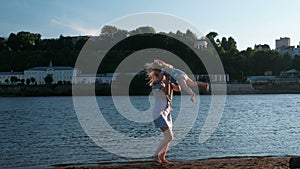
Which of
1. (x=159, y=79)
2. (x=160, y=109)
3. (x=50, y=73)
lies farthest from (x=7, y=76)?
(x=160, y=109)

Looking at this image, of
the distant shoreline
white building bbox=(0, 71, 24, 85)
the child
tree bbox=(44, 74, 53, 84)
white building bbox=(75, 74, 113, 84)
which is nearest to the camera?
the child

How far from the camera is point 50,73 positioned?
178 meters

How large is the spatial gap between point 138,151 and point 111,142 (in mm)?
4540

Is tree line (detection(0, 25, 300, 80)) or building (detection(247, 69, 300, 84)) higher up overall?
tree line (detection(0, 25, 300, 80))

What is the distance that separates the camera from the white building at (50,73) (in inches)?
7018

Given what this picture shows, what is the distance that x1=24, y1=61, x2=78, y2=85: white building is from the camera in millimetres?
178250

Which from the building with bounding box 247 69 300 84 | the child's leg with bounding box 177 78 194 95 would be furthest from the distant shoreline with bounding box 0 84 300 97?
the child's leg with bounding box 177 78 194 95

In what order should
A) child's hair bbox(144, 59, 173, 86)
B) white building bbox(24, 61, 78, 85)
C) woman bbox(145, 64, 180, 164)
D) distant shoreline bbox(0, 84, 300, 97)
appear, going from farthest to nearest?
1. white building bbox(24, 61, 78, 85)
2. distant shoreline bbox(0, 84, 300, 97)
3. child's hair bbox(144, 59, 173, 86)
4. woman bbox(145, 64, 180, 164)

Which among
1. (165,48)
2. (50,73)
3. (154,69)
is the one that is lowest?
(154,69)

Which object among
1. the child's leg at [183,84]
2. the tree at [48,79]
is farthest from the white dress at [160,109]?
the tree at [48,79]

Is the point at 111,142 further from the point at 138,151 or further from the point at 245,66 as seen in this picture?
the point at 245,66

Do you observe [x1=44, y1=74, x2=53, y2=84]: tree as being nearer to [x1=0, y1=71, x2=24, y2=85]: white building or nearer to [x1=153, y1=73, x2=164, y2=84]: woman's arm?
[x1=0, y1=71, x2=24, y2=85]: white building

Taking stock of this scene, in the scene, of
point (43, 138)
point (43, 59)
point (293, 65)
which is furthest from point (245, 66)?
point (43, 138)

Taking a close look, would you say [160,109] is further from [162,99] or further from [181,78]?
[181,78]
